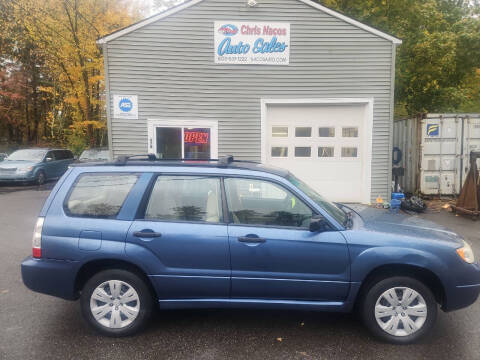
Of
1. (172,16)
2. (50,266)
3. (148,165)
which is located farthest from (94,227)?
(172,16)

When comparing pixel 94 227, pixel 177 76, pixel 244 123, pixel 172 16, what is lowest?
pixel 94 227

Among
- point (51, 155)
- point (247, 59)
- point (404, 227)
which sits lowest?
point (404, 227)

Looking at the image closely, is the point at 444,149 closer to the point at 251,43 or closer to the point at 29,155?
the point at 251,43

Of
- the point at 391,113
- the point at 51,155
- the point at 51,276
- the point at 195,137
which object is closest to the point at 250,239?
the point at 51,276

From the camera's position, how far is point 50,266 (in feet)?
10.8

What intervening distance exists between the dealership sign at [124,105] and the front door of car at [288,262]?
6.97m

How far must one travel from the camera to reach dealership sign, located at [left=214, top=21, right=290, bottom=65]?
9.23 m

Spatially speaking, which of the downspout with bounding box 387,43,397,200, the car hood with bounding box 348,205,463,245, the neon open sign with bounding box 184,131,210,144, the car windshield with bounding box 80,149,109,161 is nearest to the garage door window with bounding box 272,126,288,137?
the neon open sign with bounding box 184,131,210,144

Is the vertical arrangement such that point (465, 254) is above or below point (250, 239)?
below

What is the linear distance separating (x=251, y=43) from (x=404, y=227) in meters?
7.17

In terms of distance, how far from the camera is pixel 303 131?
385 inches

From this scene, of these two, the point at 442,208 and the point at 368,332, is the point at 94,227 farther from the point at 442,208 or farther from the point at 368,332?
the point at 442,208

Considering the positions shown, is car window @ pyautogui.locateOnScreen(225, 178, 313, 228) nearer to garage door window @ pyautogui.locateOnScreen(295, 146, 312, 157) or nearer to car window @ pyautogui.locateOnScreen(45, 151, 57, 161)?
garage door window @ pyautogui.locateOnScreen(295, 146, 312, 157)

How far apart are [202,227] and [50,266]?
57.2 inches
